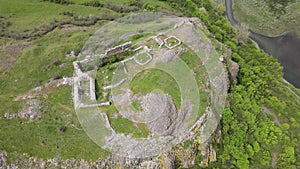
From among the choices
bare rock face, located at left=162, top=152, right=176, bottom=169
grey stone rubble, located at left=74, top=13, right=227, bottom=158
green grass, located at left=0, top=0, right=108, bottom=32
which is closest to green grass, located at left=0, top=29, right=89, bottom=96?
grey stone rubble, located at left=74, top=13, right=227, bottom=158

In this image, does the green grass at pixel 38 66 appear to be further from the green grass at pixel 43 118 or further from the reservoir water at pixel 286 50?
the reservoir water at pixel 286 50

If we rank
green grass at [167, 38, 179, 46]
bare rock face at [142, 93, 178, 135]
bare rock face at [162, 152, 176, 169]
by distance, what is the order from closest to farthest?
1. bare rock face at [162, 152, 176, 169]
2. bare rock face at [142, 93, 178, 135]
3. green grass at [167, 38, 179, 46]

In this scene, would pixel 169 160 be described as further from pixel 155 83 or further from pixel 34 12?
pixel 34 12

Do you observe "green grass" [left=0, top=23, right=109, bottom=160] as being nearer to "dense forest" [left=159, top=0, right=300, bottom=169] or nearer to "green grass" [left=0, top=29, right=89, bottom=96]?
"green grass" [left=0, top=29, right=89, bottom=96]

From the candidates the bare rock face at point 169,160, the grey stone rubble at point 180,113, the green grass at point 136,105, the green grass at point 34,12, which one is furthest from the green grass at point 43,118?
the green grass at point 34,12

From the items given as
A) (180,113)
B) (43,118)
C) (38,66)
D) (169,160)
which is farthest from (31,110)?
(180,113)

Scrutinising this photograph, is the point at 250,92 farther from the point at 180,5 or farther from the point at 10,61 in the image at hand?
the point at 10,61

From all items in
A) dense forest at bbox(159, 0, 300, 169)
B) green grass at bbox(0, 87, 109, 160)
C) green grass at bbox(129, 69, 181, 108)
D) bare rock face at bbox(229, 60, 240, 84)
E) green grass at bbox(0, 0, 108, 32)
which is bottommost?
dense forest at bbox(159, 0, 300, 169)
